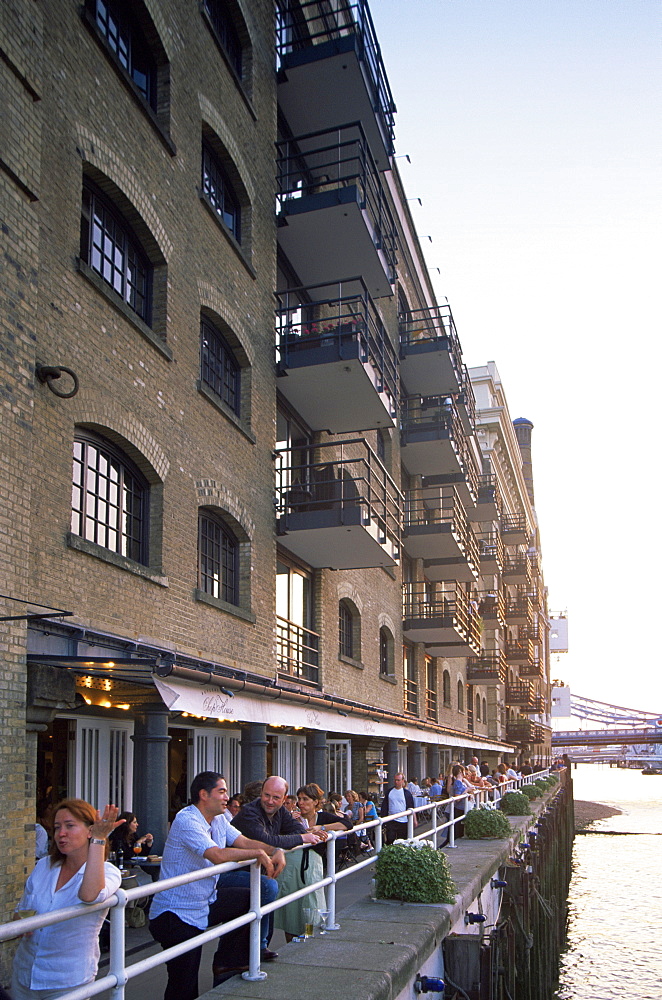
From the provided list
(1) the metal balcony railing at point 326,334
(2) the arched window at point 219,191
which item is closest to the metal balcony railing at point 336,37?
(2) the arched window at point 219,191

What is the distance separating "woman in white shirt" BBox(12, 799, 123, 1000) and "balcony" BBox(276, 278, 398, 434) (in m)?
12.9

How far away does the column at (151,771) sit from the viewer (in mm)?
10680

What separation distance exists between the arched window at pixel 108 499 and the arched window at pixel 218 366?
2708 millimetres

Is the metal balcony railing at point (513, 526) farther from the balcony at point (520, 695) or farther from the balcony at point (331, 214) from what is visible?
the balcony at point (331, 214)

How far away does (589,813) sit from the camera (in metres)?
66.6

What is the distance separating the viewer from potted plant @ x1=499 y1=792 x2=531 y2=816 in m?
21.8

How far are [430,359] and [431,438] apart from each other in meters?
2.37

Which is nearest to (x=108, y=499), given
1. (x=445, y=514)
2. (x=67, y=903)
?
(x=67, y=903)

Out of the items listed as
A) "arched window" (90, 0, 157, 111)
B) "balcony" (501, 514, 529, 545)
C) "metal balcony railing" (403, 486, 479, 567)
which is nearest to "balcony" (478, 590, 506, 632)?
"balcony" (501, 514, 529, 545)

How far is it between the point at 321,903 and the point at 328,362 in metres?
10.5

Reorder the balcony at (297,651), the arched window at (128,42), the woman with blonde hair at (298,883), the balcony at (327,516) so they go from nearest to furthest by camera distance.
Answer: the woman with blonde hair at (298,883), the arched window at (128,42), the balcony at (327,516), the balcony at (297,651)

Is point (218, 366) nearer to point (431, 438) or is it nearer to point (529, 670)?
point (431, 438)

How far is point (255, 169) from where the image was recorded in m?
16.5

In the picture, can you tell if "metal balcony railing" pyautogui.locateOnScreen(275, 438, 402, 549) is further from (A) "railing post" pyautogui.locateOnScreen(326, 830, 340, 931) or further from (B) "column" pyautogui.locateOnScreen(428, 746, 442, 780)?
(B) "column" pyautogui.locateOnScreen(428, 746, 442, 780)
